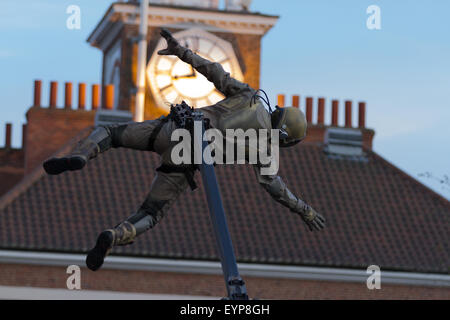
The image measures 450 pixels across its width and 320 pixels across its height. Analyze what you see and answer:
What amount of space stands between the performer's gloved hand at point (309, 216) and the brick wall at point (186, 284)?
20.9 metres

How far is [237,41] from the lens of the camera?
44.8 meters

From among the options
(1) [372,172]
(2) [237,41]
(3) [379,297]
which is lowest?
(3) [379,297]

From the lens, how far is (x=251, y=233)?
1248 inches

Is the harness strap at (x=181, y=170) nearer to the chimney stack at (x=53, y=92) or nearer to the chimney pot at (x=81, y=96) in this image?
the chimney pot at (x=81, y=96)

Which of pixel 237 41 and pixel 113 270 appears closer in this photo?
pixel 113 270

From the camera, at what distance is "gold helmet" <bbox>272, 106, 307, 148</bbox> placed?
8.83m

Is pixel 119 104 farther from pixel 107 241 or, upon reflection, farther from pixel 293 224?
pixel 107 241

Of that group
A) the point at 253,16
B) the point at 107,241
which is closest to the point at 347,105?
the point at 253,16

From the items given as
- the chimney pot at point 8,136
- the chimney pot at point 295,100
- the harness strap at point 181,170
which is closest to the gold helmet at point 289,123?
the harness strap at point 181,170

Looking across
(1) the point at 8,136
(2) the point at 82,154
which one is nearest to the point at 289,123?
(2) the point at 82,154

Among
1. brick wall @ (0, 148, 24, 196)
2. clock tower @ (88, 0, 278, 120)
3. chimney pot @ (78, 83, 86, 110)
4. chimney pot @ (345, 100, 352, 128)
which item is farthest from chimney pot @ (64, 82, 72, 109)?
chimney pot @ (345, 100, 352, 128)

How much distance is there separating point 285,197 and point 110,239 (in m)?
1.44
